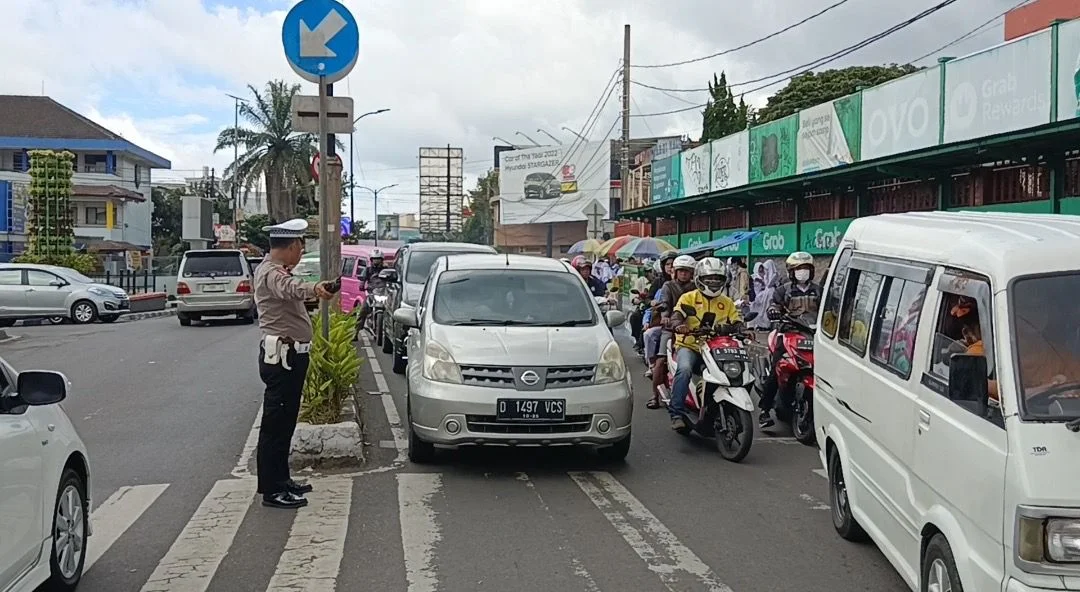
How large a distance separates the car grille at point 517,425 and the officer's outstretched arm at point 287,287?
1.68 meters

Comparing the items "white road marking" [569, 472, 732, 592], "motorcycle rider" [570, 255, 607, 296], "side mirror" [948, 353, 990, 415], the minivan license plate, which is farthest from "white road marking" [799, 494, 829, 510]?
"motorcycle rider" [570, 255, 607, 296]

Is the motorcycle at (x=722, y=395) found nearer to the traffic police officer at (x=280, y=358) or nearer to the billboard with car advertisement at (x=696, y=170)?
the traffic police officer at (x=280, y=358)

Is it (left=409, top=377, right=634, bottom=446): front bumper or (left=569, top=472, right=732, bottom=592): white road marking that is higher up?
(left=409, top=377, right=634, bottom=446): front bumper

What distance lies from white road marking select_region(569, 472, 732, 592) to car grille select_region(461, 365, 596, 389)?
778 mm

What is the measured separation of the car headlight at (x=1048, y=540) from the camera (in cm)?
356

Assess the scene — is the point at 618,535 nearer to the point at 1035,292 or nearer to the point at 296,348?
the point at 296,348

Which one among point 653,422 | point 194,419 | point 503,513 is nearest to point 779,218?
point 653,422

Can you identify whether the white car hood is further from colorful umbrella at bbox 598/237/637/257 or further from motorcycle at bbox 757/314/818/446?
colorful umbrella at bbox 598/237/637/257

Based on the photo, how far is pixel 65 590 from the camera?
507 centimetres

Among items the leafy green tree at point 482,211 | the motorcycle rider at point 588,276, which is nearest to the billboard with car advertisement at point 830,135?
the motorcycle rider at point 588,276

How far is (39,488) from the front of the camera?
4.60m

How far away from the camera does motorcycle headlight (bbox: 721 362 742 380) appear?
8719 millimetres

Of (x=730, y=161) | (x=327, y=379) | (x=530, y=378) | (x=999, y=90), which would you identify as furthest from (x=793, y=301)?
(x=730, y=161)

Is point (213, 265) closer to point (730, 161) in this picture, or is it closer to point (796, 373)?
point (730, 161)
